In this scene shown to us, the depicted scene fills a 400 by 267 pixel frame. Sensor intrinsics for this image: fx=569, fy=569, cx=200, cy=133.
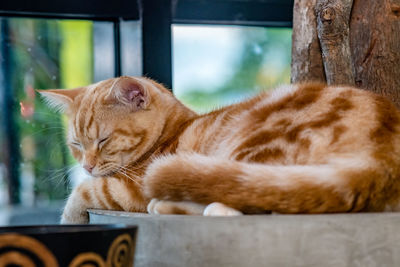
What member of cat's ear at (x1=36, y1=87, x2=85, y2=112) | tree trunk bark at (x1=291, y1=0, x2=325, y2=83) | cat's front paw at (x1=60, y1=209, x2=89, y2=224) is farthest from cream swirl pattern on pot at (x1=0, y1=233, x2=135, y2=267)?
tree trunk bark at (x1=291, y1=0, x2=325, y2=83)

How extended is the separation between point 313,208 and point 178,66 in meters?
1.78

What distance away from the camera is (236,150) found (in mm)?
1396

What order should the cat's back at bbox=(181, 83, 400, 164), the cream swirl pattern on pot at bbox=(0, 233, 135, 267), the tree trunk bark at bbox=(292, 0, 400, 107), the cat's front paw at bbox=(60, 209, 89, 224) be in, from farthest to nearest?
1. the tree trunk bark at bbox=(292, 0, 400, 107)
2. the cat's front paw at bbox=(60, 209, 89, 224)
3. the cat's back at bbox=(181, 83, 400, 164)
4. the cream swirl pattern on pot at bbox=(0, 233, 135, 267)

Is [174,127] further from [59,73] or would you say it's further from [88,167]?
[59,73]

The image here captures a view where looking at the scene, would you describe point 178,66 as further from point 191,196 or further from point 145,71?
point 191,196

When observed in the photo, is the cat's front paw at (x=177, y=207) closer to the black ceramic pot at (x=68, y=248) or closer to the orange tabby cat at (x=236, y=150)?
the orange tabby cat at (x=236, y=150)

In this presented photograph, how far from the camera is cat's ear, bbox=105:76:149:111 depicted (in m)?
1.72

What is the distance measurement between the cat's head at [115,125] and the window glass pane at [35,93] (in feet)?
2.89

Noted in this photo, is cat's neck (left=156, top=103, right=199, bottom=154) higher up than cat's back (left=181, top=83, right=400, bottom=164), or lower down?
lower down

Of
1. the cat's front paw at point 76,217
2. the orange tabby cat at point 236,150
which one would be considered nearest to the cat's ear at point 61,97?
the orange tabby cat at point 236,150

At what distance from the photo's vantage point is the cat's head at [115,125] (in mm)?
1697

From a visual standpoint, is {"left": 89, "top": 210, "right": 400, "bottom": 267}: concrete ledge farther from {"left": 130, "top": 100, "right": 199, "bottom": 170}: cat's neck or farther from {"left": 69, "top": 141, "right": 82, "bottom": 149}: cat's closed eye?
{"left": 69, "top": 141, "right": 82, "bottom": 149}: cat's closed eye

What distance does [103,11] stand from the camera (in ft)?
8.72

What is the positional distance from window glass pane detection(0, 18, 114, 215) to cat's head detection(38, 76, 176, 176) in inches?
34.7
